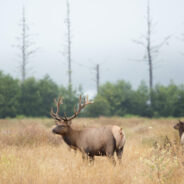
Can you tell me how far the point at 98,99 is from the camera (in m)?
29.0

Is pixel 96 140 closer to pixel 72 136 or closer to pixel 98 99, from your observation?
pixel 72 136

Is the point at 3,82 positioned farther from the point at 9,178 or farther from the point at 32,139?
the point at 9,178

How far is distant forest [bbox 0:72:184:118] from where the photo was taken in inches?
1142

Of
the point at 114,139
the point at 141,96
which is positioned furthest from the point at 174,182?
the point at 141,96

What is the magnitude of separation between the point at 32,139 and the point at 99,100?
17.9 metres

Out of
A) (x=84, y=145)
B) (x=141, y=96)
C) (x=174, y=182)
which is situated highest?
(x=141, y=96)

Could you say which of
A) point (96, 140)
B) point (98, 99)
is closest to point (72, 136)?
point (96, 140)

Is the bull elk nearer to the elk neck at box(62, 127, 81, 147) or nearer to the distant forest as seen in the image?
the elk neck at box(62, 127, 81, 147)

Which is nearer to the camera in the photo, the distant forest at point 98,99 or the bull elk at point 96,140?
the bull elk at point 96,140

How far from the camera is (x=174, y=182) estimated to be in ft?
18.7

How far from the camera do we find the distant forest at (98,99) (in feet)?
95.2

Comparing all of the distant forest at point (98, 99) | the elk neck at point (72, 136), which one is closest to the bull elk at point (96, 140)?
the elk neck at point (72, 136)

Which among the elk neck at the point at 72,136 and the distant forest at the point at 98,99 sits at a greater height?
the distant forest at the point at 98,99

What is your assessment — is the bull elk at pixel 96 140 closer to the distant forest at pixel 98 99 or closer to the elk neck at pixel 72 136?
the elk neck at pixel 72 136
